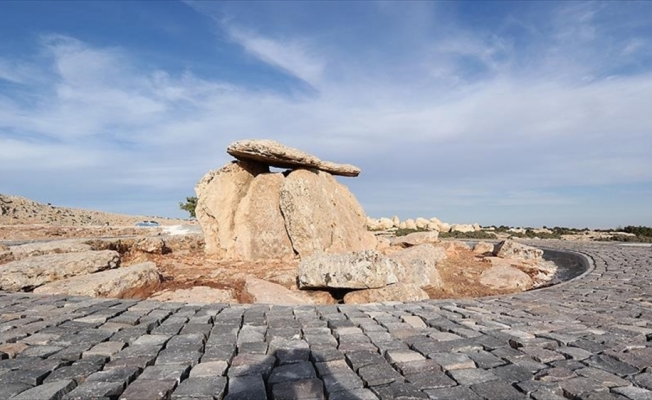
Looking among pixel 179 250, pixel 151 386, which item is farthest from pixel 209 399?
pixel 179 250

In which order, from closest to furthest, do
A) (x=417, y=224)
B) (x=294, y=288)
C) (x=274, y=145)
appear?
(x=294, y=288), (x=274, y=145), (x=417, y=224)

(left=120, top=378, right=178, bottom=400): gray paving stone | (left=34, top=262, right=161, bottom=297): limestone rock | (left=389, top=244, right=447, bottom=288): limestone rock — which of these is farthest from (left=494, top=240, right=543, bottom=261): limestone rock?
(left=120, top=378, right=178, bottom=400): gray paving stone

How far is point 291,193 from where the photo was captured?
11336 mm

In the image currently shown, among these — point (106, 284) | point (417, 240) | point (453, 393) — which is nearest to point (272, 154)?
point (106, 284)

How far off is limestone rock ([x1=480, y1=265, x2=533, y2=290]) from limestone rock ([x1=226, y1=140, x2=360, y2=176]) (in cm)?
572

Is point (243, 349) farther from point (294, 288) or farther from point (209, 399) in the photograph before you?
point (294, 288)

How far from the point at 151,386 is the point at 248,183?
977cm

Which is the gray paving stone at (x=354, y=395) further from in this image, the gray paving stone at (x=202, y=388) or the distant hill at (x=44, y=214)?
the distant hill at (x=44, y=214)

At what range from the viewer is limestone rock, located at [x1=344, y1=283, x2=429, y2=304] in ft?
22.9

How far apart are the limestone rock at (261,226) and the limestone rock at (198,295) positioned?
391 centimetres

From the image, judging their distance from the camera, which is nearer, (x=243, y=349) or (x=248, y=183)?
(x=243, y=349)

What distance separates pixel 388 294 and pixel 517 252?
7.74m

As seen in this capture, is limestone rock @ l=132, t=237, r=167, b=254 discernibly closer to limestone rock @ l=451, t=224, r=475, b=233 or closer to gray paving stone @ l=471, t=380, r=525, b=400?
gray paving stone @ l=471, t=380, r=525, b=400

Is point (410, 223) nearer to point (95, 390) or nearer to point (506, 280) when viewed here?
point (506, 280)
